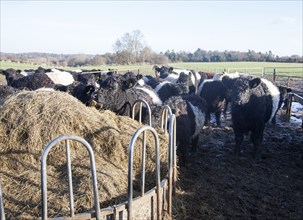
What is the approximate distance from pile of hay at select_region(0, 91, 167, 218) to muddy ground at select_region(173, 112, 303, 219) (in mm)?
1387

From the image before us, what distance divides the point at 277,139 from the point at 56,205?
841 cm

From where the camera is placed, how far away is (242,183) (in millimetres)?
6770

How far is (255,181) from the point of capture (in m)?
6.89

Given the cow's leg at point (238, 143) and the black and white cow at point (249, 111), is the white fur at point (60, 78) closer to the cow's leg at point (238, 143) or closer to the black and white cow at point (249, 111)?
the black and white cow at point (249, 111)

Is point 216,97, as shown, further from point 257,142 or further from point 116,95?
point 116,95

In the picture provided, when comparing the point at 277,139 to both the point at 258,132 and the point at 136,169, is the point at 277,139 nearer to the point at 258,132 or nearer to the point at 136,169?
the point at 258,132

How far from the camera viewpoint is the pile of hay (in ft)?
11.2

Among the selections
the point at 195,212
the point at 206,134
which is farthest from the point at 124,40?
the point at 195,212

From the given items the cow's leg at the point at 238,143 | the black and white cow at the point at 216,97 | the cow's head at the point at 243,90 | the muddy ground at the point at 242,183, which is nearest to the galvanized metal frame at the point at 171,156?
the muddy ground at the point at 242,183

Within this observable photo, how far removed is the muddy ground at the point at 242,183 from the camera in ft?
18.1

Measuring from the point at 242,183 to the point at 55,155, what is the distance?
14.1ft

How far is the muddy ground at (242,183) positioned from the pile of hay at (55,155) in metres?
1.39

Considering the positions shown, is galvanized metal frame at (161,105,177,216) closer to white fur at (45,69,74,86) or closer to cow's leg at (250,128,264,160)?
cow's leg at (250,128,264,160)

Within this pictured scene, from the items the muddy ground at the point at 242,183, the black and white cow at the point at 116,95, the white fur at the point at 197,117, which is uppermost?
the black and white cow at the point at 116,95
